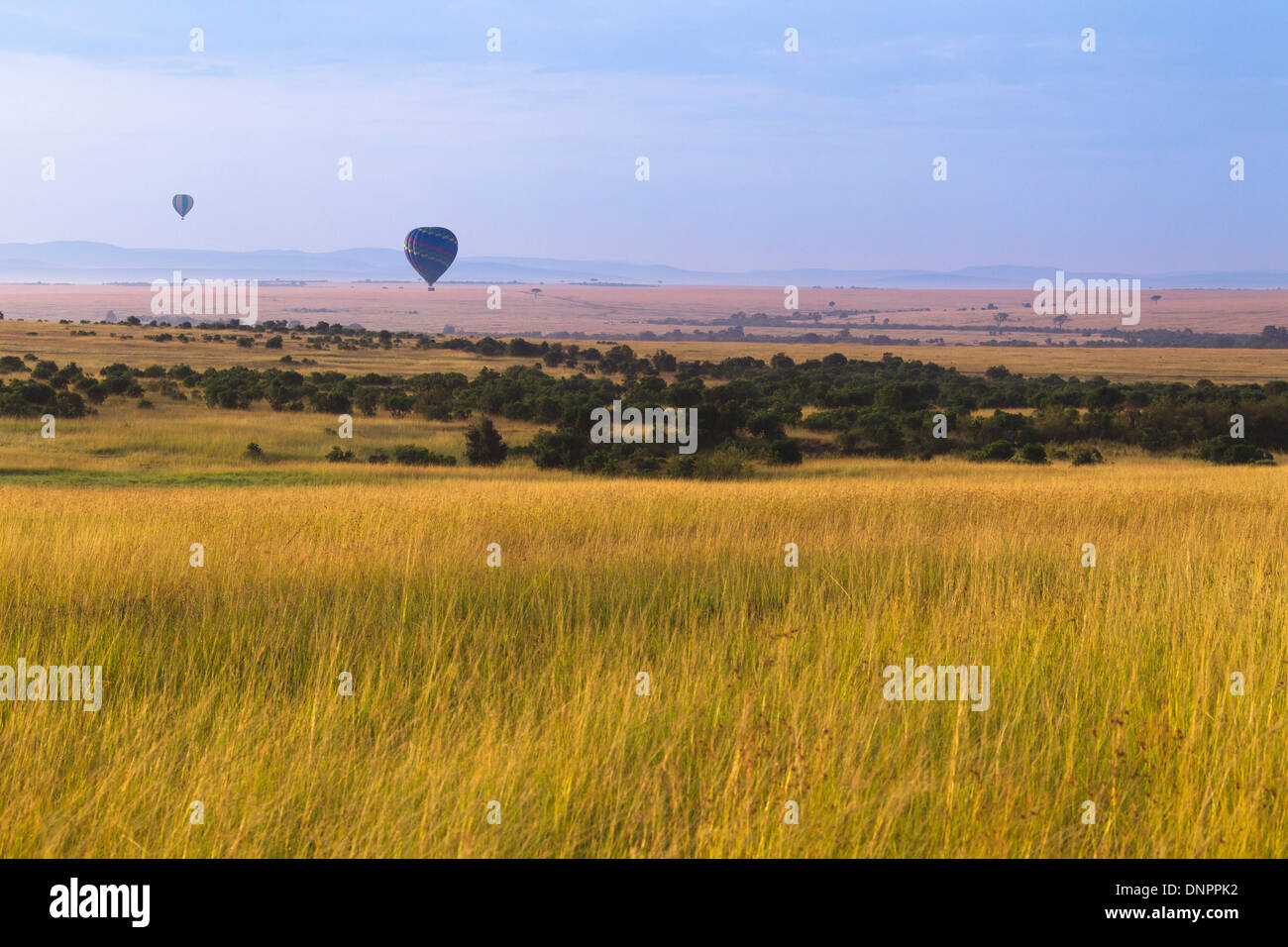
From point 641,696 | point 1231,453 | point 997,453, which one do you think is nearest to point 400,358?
point 997,453

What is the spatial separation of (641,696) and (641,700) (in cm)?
7

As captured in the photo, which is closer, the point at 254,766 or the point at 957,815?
the point at 957,815

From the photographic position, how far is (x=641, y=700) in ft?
15.4

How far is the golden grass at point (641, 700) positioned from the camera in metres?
3.66

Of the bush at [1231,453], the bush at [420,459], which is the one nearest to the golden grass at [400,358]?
the bush at [420,459]

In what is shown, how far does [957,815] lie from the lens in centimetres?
374

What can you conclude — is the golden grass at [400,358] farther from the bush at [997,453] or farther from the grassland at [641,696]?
the grassland at [641,696]

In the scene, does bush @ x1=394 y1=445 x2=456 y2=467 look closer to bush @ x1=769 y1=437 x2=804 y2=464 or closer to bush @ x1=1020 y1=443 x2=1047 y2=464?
bush @ x1=769 y1=437 x2=804 y2=464

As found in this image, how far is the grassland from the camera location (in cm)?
366

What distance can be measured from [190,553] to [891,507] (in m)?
7.68

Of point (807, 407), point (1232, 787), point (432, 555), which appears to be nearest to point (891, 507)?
point (432, 555)
